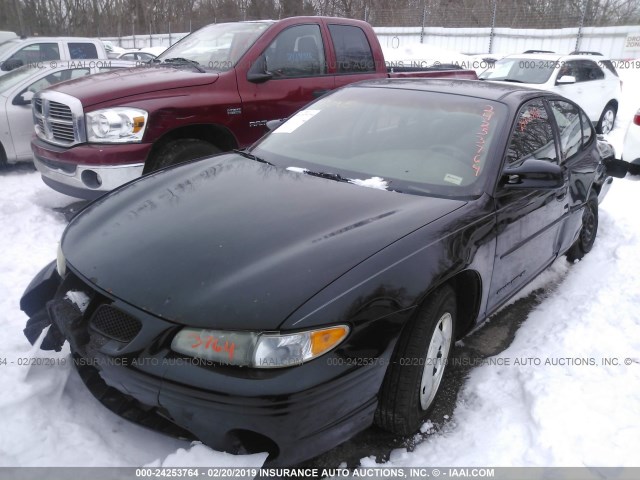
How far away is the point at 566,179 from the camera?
12.0ft

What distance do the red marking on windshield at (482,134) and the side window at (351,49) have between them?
9.77ft

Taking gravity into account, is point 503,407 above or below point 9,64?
below

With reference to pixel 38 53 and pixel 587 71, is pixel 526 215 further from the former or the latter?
pixel 38 53

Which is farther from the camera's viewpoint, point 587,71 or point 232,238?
point 587,71

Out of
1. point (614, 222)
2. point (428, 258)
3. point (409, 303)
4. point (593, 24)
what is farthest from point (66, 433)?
point (593, 24)

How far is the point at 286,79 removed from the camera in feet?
17.5

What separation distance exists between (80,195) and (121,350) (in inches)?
115

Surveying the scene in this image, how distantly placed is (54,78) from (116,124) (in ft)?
11.7

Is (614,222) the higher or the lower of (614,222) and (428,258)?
the lower

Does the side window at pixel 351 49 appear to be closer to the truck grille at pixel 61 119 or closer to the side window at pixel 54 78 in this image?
the truck grille at pixel 61 119

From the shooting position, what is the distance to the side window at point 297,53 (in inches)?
208

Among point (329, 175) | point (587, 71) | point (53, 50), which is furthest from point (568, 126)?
point (53, 50)

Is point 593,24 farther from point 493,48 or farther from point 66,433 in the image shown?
point 66,433

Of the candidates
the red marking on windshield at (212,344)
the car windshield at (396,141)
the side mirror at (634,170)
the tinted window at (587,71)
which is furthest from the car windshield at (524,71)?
the red marking on windshield at (212,344)
